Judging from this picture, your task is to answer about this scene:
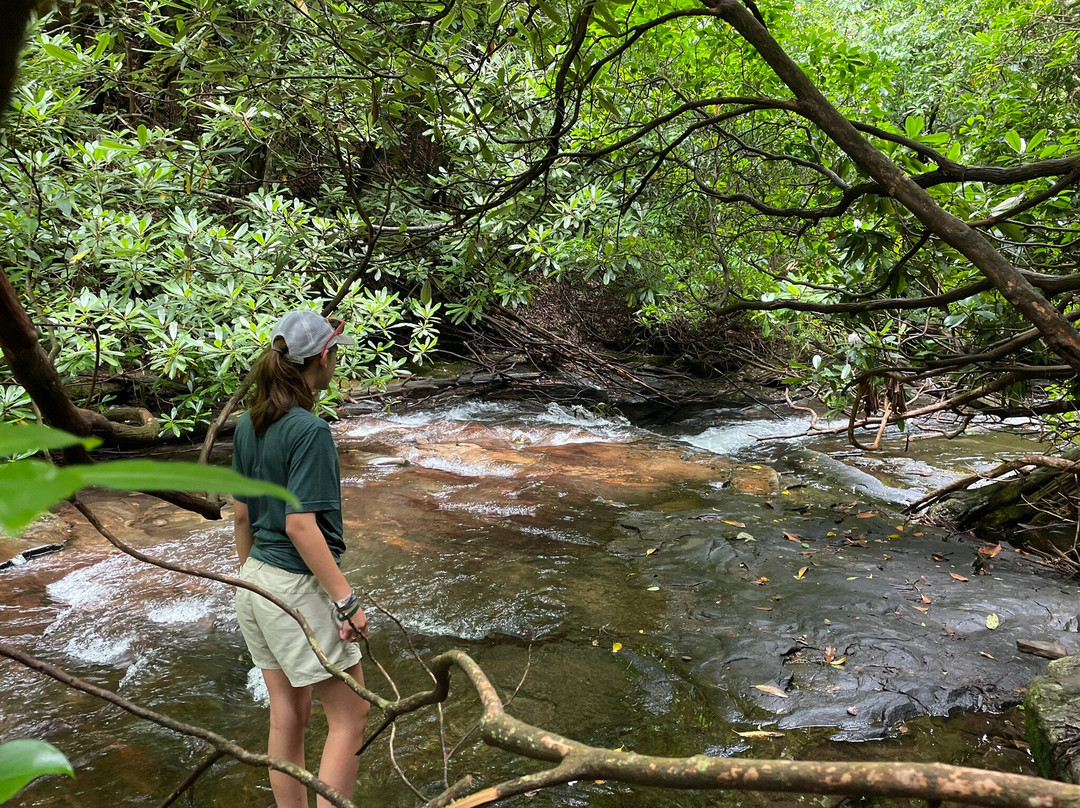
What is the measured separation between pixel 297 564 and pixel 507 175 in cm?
246

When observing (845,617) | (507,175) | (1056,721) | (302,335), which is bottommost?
(845,617)

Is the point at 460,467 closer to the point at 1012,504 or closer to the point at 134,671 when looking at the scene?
the point at 134,671

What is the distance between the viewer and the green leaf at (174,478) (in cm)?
29

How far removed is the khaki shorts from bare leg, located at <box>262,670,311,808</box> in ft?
0.22

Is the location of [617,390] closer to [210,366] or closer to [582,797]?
[210,366]

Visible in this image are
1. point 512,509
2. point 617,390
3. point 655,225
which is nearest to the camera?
point 512,509

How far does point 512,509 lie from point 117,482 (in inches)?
260

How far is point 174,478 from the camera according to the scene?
29cm

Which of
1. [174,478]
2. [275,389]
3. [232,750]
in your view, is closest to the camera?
[174,478]

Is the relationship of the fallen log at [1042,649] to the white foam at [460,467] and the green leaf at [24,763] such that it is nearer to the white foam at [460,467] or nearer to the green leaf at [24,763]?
the green leaf at [24,763]

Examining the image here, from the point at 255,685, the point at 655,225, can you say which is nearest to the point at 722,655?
the point at 255,685

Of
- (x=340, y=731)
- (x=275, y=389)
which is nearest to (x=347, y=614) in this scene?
(x=340, y=731)

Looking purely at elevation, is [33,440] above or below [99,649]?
above

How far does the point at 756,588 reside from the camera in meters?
4.86
